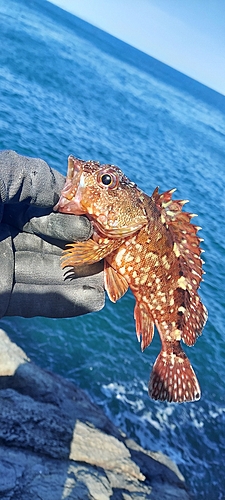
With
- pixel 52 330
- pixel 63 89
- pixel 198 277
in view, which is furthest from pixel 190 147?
pixel 198 277

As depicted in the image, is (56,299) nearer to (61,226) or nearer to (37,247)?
(37,247)

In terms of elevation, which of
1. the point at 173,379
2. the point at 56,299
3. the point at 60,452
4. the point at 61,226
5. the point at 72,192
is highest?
the point at 72,192

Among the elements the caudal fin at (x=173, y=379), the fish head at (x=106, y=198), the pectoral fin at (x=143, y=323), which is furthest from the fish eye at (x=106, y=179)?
the caudal fin at (x=173, y=379)

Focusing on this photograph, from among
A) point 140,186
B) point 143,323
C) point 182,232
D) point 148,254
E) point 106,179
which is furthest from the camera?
point 140,186

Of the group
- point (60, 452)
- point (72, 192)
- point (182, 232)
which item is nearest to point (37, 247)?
point (72, 192)

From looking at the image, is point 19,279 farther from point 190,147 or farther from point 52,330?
point 190,147
